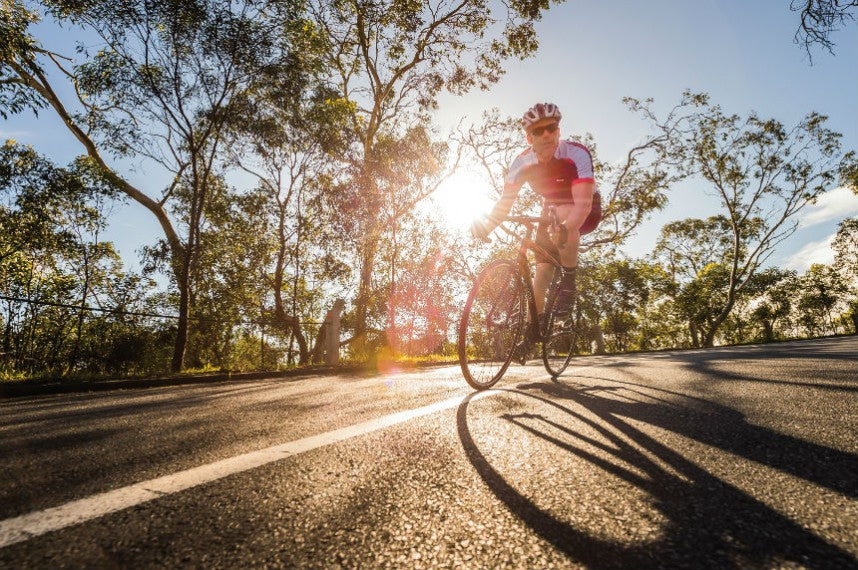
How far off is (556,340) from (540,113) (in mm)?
2436

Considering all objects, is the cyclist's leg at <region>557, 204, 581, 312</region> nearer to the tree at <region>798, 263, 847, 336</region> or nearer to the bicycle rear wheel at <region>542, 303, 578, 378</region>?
the bicycle rear wheel at <region>542, 303, 578, 378</region>

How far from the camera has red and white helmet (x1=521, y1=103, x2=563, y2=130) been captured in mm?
3750

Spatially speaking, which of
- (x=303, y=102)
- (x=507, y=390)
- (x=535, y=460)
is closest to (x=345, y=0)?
(x=303, y=102)

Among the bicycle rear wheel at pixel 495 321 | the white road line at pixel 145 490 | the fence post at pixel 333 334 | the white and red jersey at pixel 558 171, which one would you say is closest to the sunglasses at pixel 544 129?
the white and red jersey at pixel 558 171

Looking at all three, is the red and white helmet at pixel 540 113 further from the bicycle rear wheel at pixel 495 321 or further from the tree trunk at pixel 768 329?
the tree trunk at pixel 768 329

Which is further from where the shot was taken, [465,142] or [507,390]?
[465,142]

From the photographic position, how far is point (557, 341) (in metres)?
4.74

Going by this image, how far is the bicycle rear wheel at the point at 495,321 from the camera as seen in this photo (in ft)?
12.0

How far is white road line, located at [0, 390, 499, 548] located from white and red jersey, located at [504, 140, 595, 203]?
9.55ft

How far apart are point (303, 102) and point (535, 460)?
22.4 meters

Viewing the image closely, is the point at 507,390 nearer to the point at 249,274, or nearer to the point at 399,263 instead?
the point at 399,263

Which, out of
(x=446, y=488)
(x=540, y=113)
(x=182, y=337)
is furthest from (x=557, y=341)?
(x=182, y=337)

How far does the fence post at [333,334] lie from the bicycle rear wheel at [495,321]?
7.61 meters

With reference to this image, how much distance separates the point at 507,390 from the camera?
3297mm
